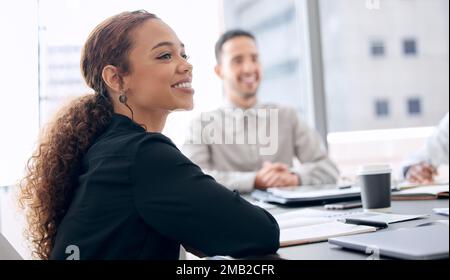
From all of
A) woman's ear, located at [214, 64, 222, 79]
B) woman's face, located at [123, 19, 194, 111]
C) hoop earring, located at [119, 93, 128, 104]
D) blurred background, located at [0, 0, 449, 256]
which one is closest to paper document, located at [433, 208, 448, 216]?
woman's face, located at [123, 19, 194, 111]

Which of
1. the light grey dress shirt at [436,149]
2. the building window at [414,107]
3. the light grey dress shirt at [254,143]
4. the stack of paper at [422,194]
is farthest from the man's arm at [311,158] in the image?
the building window at [414,107]

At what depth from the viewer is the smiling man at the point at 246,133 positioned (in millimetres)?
2053

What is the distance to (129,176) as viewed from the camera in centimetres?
84

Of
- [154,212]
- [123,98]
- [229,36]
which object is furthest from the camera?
[229,36]

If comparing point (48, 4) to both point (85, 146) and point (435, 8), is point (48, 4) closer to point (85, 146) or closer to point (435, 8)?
point (85, 146)

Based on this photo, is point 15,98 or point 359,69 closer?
point 15,98

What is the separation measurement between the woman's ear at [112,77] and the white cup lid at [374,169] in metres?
0.59

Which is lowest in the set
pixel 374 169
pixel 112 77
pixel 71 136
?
pixel 374 169

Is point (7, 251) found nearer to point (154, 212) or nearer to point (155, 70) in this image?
point (154, 212)

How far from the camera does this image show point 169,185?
0.82m

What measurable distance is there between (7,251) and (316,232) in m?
0.58

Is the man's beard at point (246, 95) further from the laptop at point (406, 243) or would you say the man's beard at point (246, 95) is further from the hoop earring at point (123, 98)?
the laptop at point (406, 243)

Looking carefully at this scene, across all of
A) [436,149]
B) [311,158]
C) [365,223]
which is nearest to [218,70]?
[311,158]

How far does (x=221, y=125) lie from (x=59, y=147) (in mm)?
1197
